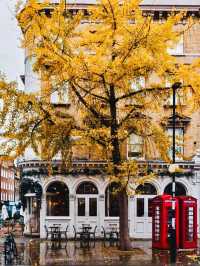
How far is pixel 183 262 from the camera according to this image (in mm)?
25047

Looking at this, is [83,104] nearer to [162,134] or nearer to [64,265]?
[162,134]

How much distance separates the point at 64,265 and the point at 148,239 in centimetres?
1502

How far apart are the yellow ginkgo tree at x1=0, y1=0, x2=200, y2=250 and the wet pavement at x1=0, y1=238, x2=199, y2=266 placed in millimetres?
1544

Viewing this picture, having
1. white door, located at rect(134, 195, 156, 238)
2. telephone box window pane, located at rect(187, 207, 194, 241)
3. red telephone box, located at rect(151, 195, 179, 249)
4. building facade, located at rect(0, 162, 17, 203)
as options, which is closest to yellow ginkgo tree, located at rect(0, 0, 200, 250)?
red telephone box, located at rect(151, 195, 179, 249)

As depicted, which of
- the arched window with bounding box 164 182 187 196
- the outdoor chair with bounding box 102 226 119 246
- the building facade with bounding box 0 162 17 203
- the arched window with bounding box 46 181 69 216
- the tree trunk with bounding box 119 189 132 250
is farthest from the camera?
the building facade with bounding box 0 162 17 203

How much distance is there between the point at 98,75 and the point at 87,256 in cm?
785

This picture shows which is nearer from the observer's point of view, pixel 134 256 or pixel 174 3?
pixel 134 256

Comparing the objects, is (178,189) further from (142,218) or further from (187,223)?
(187,223)

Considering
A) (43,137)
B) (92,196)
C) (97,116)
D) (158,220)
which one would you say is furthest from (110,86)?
(92,196)

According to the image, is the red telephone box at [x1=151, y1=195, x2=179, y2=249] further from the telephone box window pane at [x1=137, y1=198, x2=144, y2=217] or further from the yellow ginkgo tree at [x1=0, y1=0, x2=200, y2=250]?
the telephone box window pane at [x1=137, y1=198, x2=144, y2=217]

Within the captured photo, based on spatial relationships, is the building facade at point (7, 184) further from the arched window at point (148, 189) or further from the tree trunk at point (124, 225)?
the tree trunk at point (124, 225)

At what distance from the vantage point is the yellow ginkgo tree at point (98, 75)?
26.9 m

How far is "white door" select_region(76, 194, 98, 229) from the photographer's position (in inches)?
1512

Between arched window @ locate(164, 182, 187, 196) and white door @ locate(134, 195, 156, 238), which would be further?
arched window @ locate(164, 182, 187, 196)
